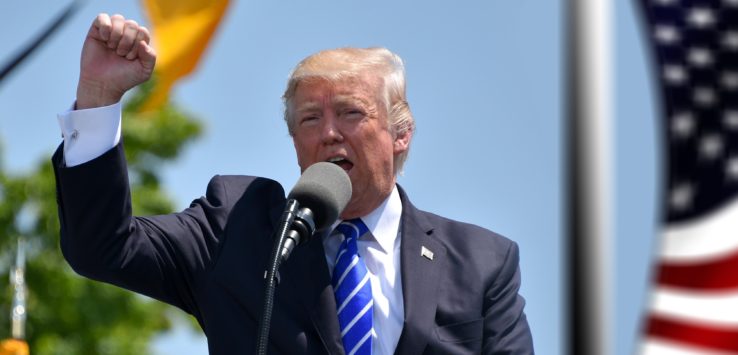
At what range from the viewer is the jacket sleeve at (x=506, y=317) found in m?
4.93

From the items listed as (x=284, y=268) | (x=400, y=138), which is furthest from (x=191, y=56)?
(x=284, y=268)

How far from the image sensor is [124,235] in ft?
15.6

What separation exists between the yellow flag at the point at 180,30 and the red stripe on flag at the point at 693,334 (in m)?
3.90

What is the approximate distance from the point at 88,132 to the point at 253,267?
0.61 m

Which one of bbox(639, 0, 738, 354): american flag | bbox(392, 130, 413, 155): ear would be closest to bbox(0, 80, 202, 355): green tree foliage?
bbox(392, 130, 413, 155): ear

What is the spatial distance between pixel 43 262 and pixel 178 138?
8.15 feet

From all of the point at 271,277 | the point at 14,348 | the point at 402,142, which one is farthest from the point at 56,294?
the point at 271,277

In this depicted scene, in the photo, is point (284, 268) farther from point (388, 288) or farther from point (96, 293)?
point (96, 293)

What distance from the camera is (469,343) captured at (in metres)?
4.84

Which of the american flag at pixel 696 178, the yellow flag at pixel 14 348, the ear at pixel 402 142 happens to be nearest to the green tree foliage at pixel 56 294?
the yellow flag at pixel 14 348

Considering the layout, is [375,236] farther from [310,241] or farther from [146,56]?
[146,56]

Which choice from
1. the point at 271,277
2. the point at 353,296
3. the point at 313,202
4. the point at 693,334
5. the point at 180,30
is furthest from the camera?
the point at 180,30

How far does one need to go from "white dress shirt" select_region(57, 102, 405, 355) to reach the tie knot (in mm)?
19

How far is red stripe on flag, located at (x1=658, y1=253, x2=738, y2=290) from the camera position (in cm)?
336
